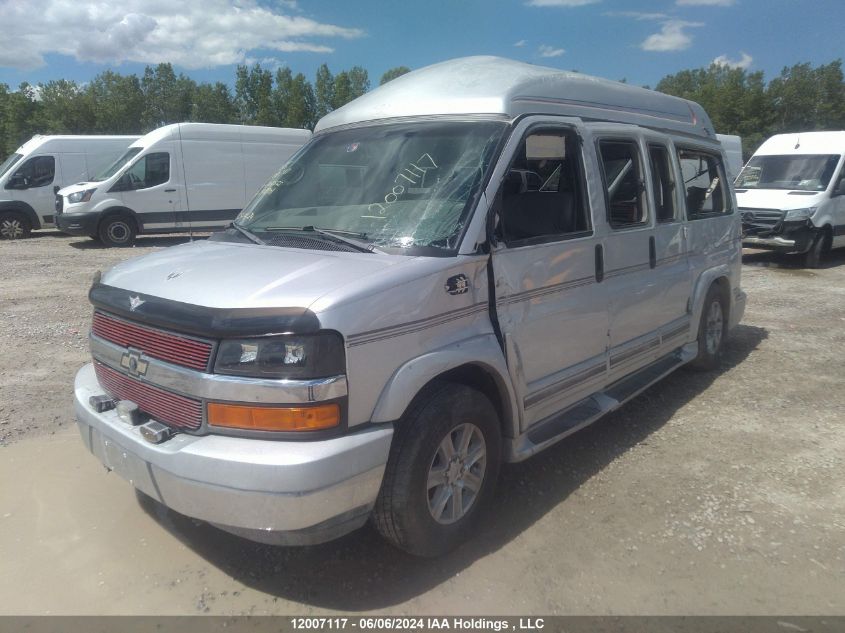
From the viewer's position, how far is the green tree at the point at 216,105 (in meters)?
59.0

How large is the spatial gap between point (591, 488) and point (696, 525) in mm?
623

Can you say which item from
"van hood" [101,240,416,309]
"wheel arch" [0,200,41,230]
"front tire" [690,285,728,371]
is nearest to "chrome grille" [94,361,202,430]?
"van hood" [101,240,416,309]

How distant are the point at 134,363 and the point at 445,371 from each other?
1.44 m

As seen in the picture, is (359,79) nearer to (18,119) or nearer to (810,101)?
(18,119)

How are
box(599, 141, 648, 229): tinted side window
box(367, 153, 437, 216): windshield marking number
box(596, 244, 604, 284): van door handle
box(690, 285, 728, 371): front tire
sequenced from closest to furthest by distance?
1. box(367, 153, 437, 216): windshield marking number
2. box(596, 244, 604, 284): van door handle
3. box(599, 141, 648, 229): tinted side window
4. box(690, 285, 728, 371): front tire

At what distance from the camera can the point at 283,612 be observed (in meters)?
2.87

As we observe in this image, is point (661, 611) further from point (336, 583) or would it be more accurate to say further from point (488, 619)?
point (336, 583)

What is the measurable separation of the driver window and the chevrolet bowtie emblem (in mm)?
13934

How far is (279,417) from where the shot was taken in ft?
8.42

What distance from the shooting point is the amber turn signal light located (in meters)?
2.55

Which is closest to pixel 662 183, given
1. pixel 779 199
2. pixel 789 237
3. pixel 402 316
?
pixel 402 316

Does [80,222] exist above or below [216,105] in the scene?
below

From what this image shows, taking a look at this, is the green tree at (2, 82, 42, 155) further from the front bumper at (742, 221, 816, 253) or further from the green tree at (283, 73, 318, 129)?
the front bumper at (742, 221, 816, 253)

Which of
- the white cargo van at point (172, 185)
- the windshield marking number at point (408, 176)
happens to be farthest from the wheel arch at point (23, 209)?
the windshield marking number at point (408, 176)
